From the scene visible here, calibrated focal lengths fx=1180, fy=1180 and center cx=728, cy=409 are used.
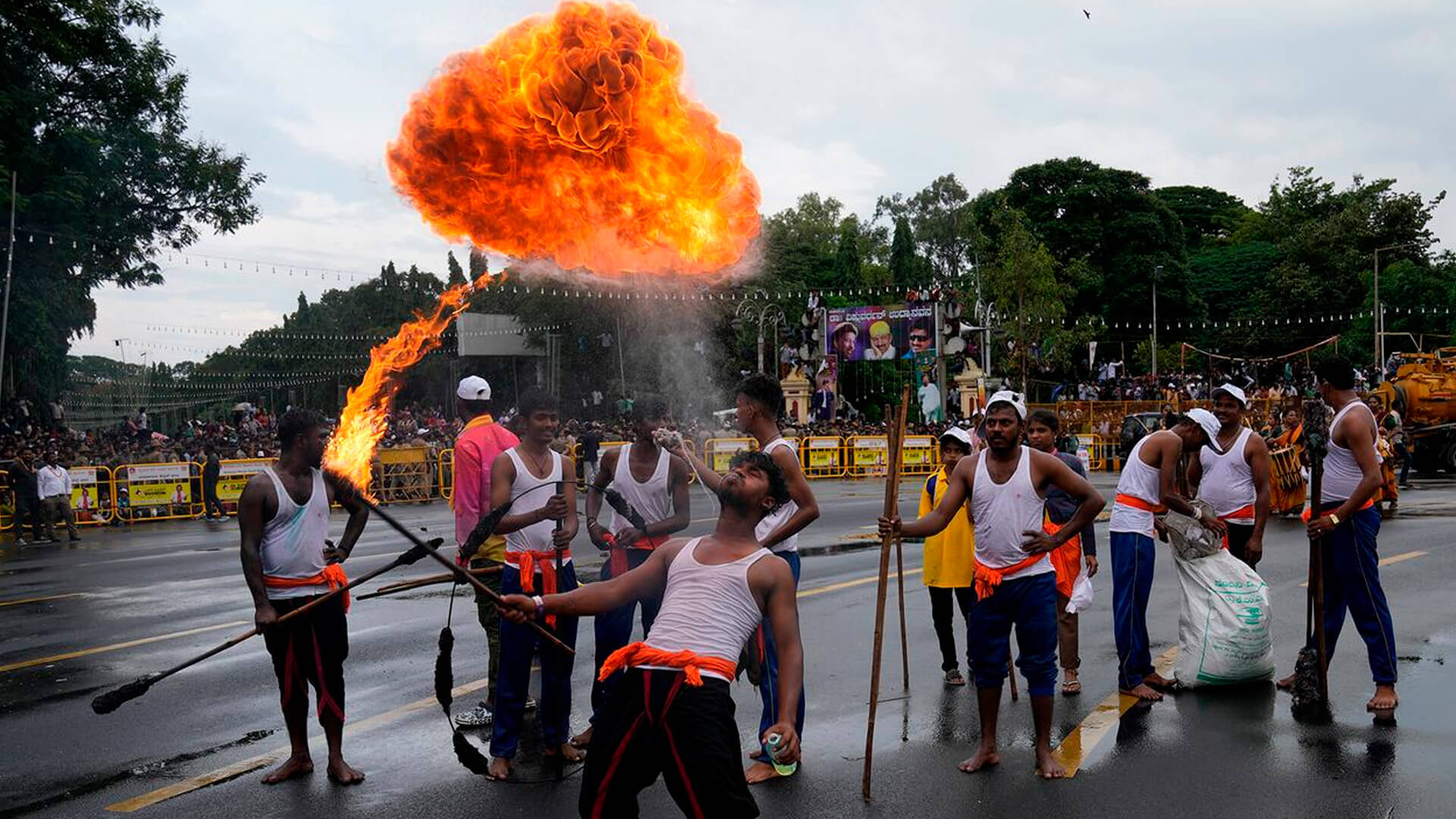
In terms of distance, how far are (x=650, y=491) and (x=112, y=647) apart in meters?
5.41

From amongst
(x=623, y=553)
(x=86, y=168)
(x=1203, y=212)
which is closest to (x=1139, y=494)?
(x=623, y=553)

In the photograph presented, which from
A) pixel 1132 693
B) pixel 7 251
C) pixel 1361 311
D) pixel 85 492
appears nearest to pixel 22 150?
pixel 7 251

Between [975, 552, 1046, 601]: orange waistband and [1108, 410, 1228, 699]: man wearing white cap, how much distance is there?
1.60m

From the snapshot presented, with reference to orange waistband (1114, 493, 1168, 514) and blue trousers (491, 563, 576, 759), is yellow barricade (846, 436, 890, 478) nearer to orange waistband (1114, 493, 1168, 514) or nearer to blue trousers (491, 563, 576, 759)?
orange waistband (1114, 493, 1168, 514)

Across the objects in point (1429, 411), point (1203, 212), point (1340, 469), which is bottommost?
point (1429, 411)

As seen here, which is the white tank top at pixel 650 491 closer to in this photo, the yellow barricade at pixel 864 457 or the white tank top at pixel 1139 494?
the white tank top at pixel 1139 494

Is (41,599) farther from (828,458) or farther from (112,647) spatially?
(828,458)

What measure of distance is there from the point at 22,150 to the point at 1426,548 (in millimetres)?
30360

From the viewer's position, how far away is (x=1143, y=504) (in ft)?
23.0

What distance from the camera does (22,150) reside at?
28.6m

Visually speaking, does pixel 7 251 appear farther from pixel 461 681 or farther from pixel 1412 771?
pixel 1412 771

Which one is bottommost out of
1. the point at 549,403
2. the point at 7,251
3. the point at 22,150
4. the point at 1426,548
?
the point at 1426,548

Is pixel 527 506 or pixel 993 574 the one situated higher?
pixel 527 506

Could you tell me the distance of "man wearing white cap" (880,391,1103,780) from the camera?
5.54m
